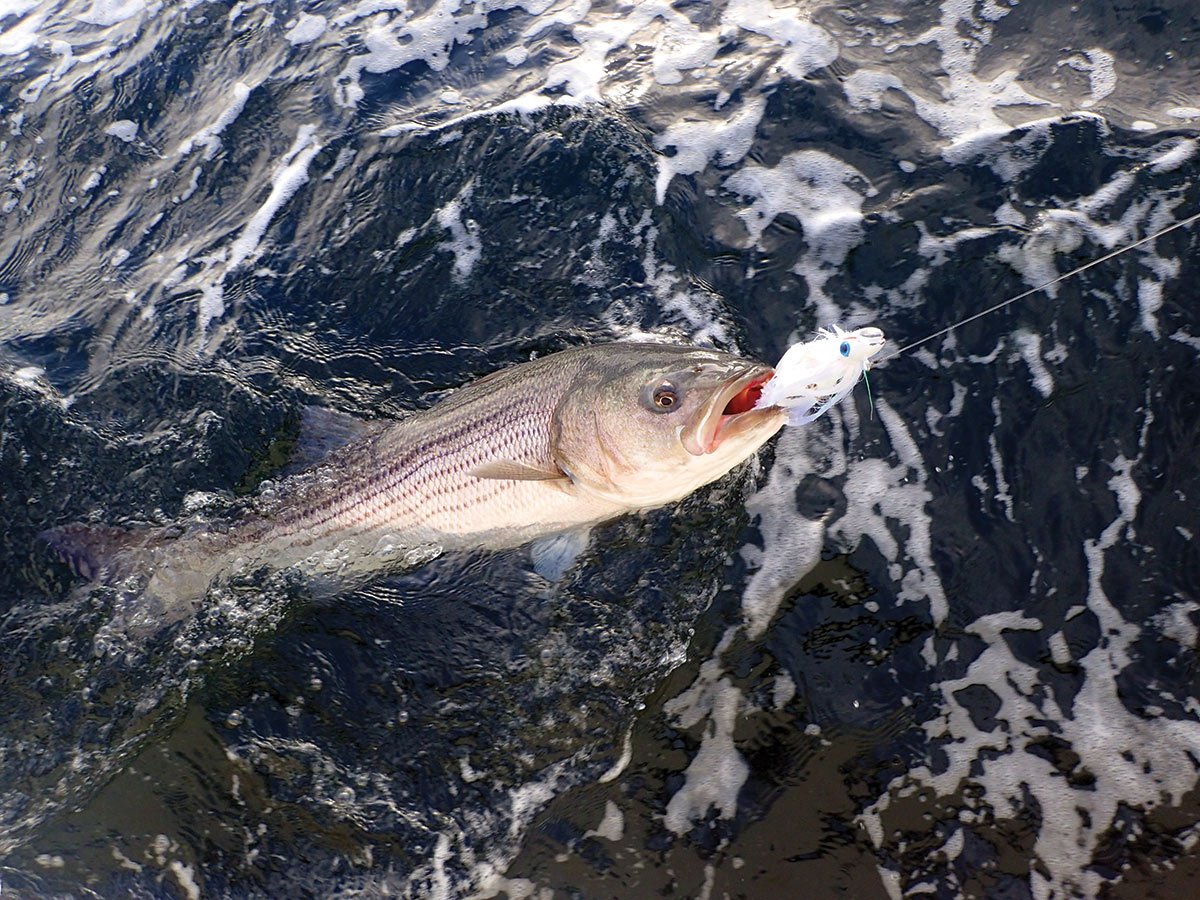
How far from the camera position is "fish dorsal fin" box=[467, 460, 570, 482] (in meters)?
4.72

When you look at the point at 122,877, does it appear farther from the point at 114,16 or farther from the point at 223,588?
the point at 114,16

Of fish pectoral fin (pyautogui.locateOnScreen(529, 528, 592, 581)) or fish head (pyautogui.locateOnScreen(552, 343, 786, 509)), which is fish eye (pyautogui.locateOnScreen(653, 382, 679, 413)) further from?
fish pectoral fin (pyautogui.locateOnScreen(529, 528, 592, 581))

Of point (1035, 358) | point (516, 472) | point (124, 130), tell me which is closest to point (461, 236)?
point (516, 472)

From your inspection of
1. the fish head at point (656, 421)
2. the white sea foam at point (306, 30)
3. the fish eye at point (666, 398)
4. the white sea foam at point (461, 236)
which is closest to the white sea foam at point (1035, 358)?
the fish head at point (656, 421)

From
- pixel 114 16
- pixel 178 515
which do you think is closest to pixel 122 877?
pixel 178 515

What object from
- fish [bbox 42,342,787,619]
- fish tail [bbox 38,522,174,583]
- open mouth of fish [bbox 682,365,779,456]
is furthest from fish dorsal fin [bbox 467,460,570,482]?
fish tail [bbox 38,522,174,583]

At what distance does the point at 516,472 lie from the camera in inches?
186

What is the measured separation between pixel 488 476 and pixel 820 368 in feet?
6.16

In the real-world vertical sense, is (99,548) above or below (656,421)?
below

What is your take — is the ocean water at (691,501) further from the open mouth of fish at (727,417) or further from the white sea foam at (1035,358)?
the open mouth of fish at (727,417)

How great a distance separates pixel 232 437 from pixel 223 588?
112cm

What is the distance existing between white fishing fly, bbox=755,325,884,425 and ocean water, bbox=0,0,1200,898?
44.2 inches

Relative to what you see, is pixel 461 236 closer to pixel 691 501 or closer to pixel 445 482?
pixel 445 482

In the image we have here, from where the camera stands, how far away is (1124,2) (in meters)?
5.94
